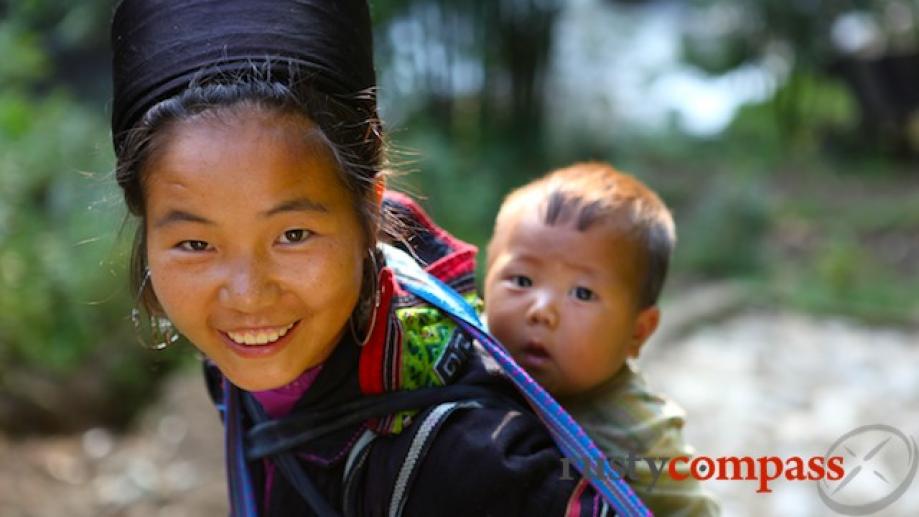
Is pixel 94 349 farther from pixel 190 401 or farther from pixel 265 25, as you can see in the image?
pixel 265 25

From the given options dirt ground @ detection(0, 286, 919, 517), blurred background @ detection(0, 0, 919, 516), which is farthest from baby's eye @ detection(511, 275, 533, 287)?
dirt ground @ detection(0, 286, 919, 517)

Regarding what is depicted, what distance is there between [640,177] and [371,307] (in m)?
7.76

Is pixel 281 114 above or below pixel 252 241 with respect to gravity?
above

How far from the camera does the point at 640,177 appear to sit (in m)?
9.04

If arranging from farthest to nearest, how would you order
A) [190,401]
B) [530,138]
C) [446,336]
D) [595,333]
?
[530,138]
[190,401]
[595,333]
[446,336]

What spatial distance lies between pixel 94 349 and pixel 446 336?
3.95m

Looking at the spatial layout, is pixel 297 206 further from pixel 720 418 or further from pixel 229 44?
pixel 720 418

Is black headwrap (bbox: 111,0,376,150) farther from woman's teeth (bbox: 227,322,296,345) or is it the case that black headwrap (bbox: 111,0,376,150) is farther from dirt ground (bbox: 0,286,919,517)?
dirt ground (bbox: 0,286,919,517)

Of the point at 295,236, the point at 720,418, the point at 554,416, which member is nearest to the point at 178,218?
the point at 295,236

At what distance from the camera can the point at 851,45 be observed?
11.7 meters

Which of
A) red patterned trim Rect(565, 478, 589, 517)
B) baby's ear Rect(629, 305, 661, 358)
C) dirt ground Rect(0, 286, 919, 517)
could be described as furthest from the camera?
dirt ground Rect(0, 286, 919, 517)

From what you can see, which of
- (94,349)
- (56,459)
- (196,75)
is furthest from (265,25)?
(94,349)

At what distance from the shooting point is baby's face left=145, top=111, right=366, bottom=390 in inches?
52.3

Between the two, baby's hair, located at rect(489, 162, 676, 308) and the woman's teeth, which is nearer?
the woman's teeth
